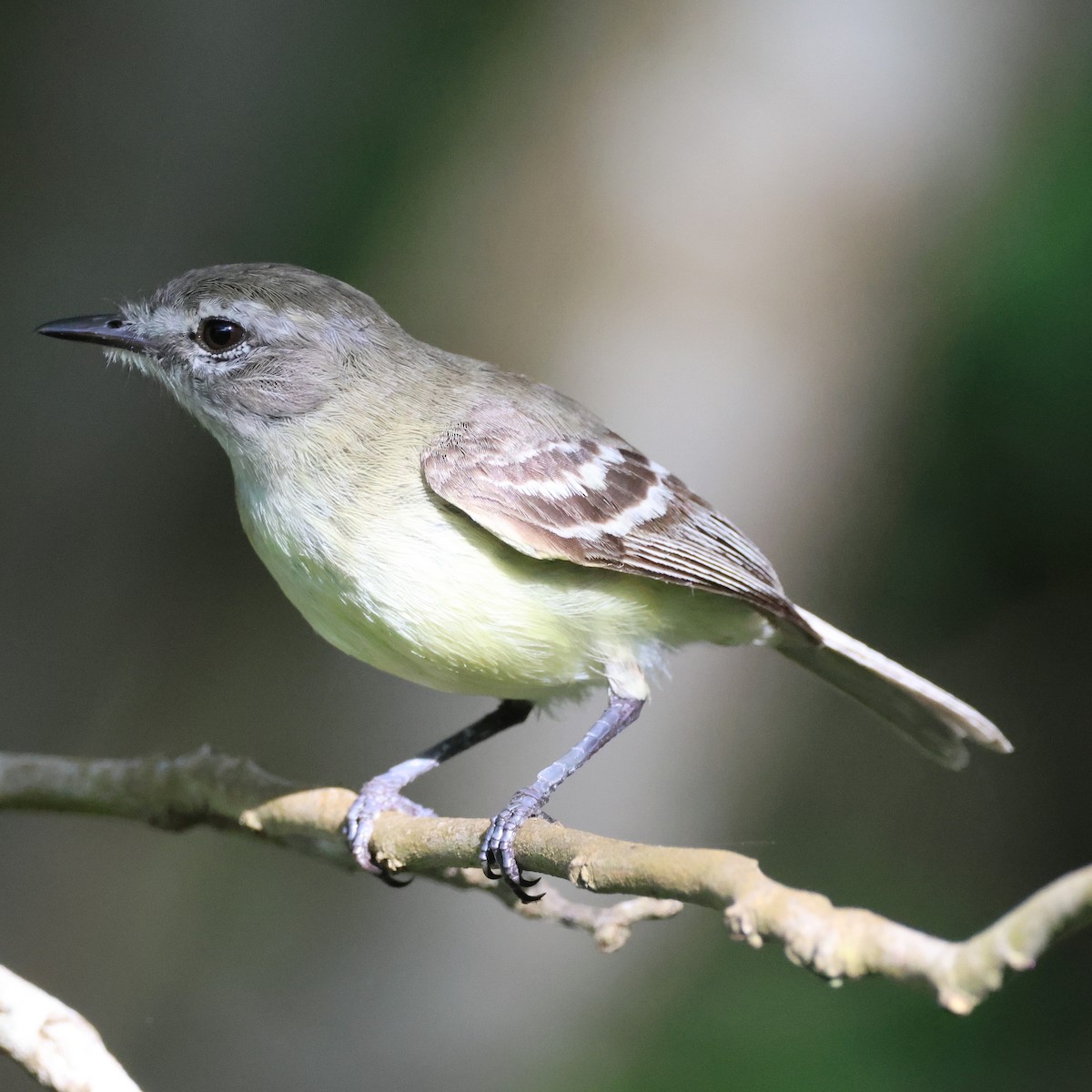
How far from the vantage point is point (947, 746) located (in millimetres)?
2857

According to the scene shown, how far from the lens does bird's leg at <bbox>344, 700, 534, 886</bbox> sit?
2562 millimetres

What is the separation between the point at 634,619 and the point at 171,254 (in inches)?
123

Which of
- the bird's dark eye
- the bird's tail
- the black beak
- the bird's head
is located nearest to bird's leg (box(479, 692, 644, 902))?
the bird's tail

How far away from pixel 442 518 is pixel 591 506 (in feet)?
1.12

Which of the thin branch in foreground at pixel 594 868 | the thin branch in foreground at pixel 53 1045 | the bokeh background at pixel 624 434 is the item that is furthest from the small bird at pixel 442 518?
the bokeh background at pixel 624 434

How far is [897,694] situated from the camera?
2928mm

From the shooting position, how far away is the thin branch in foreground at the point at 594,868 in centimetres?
109

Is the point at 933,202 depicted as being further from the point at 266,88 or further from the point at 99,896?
the point at 99,896

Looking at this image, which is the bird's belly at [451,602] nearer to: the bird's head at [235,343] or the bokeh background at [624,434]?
the bird's head at [235,343]

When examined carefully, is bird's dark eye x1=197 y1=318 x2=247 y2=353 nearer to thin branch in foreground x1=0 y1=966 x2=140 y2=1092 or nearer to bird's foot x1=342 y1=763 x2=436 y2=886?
bird's foot x1=342 y1=763 x2=436 y2=886

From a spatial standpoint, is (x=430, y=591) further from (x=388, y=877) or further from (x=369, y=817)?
(x=388, y=877)

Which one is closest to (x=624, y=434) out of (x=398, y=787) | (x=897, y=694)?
(x=897, y=694)

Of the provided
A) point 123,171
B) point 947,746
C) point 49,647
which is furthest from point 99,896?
point 947,746

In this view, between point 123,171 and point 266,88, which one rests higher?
point 266,88
